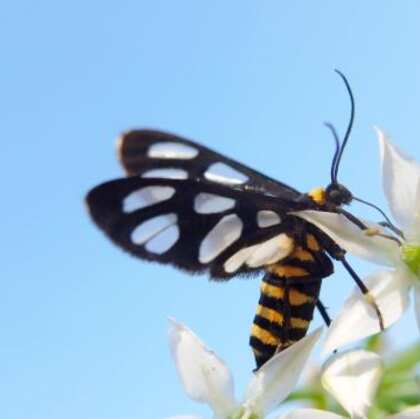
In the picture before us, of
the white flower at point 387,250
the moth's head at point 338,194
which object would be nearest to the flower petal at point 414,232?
the white flower at point 387,250

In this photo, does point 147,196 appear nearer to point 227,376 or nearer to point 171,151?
point 171,151

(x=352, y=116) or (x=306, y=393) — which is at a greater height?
(x=352, y=116)

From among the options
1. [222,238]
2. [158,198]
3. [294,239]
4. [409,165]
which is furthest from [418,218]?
[158,198]

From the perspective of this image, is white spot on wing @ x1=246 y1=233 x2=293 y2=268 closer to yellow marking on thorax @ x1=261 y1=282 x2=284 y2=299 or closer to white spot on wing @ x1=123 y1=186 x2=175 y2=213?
yellow marking on thorax @ x1=261 y1=282 x2=284 y2=299

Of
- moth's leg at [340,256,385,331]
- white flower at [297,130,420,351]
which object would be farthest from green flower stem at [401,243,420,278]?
moth's leg at [340,256,385,331]

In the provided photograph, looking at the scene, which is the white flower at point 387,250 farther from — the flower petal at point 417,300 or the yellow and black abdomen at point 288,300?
the yellow and black abdomen at point 288,300

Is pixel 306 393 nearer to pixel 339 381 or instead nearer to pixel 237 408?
pixel 237 408
